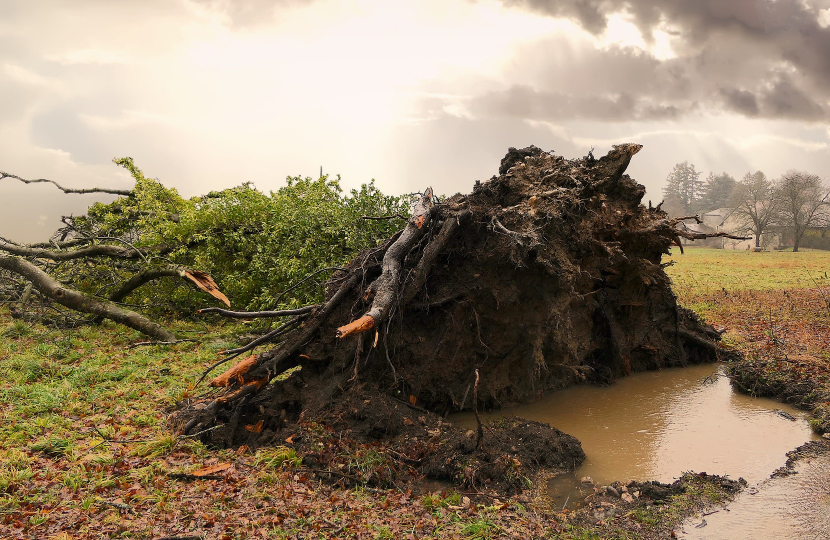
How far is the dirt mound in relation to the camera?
251 inches

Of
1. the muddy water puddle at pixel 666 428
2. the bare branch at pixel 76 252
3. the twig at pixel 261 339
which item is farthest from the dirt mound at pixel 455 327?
the bare branch at pixel 76 252

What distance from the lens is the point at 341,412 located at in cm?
641

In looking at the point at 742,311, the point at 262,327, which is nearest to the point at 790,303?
the point at 742,311

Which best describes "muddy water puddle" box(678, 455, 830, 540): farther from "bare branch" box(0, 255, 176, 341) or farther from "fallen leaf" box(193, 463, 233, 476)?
"bare branch" box(0, 255, 176, 341)

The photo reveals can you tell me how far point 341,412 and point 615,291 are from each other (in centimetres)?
557

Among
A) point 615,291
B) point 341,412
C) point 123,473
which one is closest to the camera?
point 123,473

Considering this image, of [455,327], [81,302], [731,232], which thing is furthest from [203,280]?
[731,232]

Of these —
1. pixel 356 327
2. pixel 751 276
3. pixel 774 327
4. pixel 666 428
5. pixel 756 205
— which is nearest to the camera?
pixel 356 327

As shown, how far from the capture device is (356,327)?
5863 mm

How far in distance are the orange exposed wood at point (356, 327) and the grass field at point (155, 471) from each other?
1.32 m

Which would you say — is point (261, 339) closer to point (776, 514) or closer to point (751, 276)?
point (776, 514)

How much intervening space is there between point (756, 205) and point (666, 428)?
55.2 meters

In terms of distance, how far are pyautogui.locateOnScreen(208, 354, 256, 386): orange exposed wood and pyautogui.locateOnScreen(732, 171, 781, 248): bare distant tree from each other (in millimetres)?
50270

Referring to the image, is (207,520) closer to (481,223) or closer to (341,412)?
(341,412)
